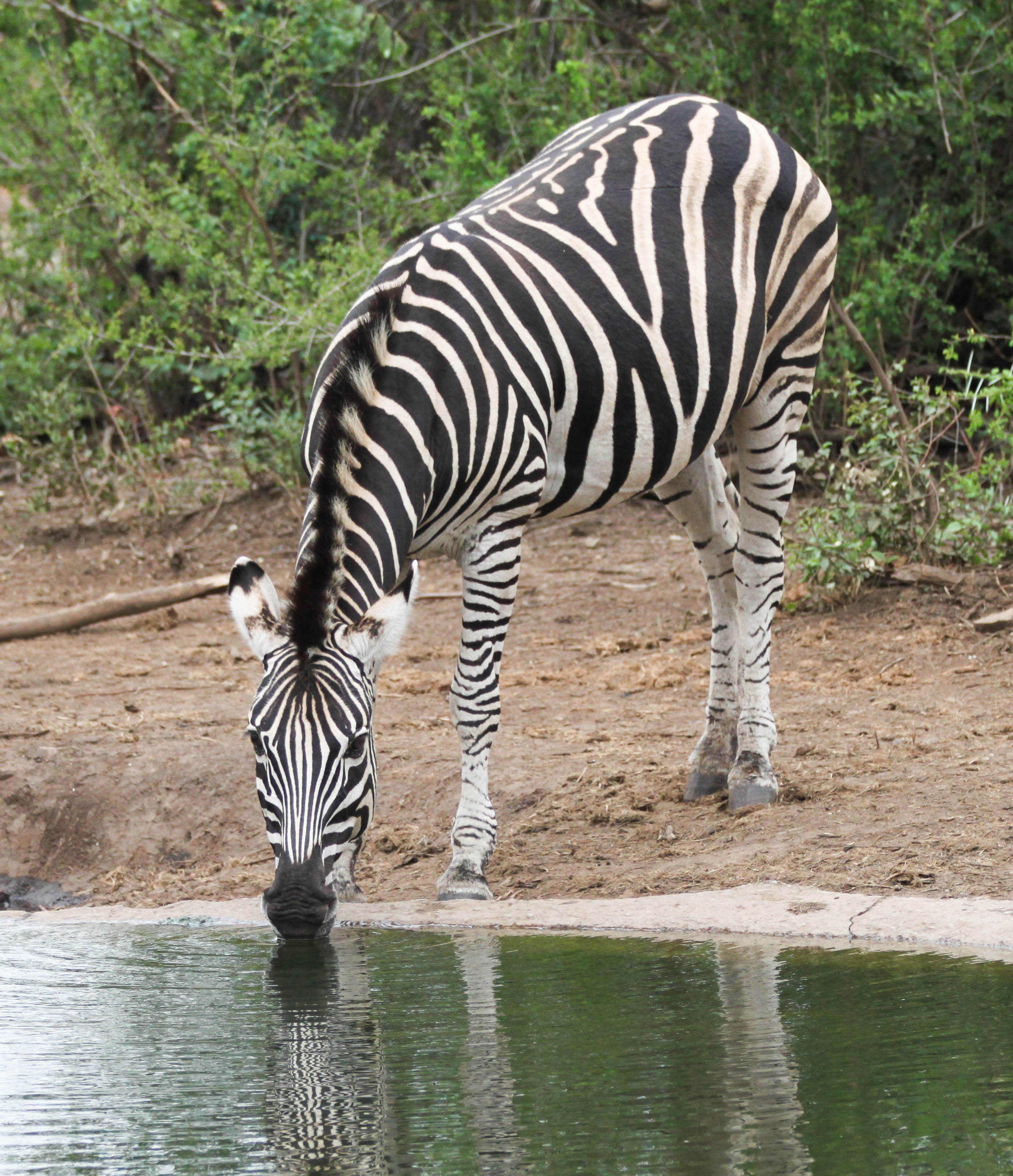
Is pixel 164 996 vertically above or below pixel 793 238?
below

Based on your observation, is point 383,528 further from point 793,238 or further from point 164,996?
point 793,238

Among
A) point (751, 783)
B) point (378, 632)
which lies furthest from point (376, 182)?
point (378, 632)

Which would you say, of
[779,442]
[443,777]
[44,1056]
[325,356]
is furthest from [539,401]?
[44,1056]

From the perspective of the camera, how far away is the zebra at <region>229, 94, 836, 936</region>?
4801mm

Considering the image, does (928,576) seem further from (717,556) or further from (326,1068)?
(326,1068)

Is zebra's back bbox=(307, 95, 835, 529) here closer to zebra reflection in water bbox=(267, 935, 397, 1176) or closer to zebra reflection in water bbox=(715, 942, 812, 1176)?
zebra reflection in water bbox=(267, 935, 397, 1176)

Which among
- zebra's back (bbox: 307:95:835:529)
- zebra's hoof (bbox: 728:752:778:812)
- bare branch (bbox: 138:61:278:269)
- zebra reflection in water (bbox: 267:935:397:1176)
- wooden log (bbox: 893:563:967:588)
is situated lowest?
zebra reflection in water (bbox: 267:935:397:1176)

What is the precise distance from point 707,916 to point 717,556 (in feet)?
7.51

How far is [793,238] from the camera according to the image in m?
6.65

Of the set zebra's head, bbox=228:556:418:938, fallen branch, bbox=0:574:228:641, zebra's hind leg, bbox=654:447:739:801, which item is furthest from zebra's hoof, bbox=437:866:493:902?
fallen branch, bbox=0:574:228:641

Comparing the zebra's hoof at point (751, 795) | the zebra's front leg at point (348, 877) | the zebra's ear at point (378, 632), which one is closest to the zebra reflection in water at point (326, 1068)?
the zebra's front leg at point (348, 877)

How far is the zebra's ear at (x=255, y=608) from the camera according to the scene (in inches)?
192

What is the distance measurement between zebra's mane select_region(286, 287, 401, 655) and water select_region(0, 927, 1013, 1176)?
1034mm

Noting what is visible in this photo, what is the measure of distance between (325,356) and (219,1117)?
2.99 m
